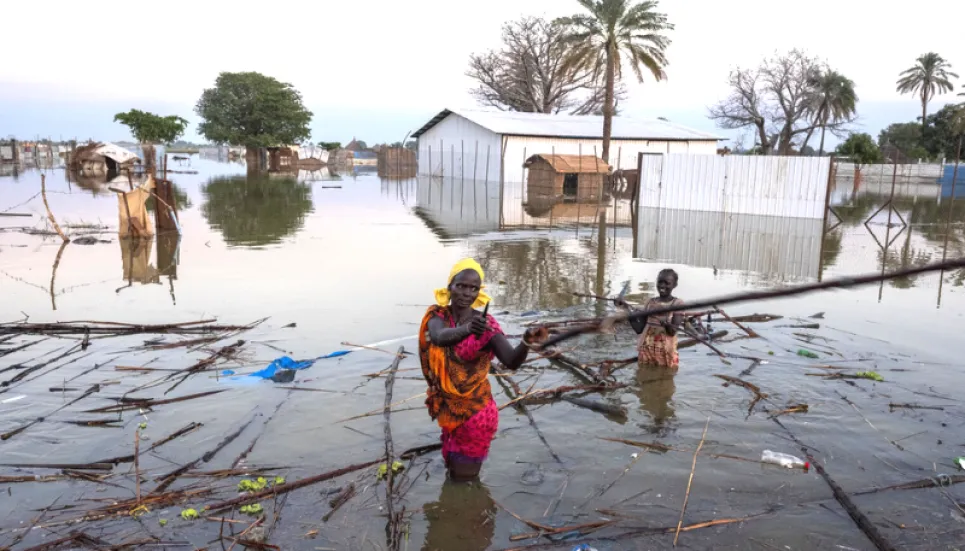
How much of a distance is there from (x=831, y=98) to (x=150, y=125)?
190 feet

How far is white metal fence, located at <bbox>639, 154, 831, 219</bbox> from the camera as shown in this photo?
58.7 ft

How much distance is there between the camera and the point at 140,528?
3.34 metres

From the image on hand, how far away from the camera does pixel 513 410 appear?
5008 millimetres

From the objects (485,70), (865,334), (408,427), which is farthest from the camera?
(485,70)

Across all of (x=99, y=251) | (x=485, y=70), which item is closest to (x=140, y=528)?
(x=99, y=251)

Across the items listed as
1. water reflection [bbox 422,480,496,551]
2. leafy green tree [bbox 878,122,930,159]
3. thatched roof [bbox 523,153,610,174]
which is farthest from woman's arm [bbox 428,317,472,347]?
leafy green tree [bbox 878,122,930,159]

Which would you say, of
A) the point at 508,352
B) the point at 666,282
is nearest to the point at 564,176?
the point at 666,282

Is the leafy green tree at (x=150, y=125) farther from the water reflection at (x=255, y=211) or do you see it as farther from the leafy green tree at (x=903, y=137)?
the leafy green tree at (x=903, y=137)

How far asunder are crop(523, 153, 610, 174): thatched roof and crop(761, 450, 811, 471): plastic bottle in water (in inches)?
966

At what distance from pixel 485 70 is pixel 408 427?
5030 centimetres

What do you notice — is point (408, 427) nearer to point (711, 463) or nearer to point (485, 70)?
point (711, 463)

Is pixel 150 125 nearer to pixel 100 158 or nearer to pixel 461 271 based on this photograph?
pixel 100 158

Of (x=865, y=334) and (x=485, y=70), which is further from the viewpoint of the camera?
(x=485, y=70)

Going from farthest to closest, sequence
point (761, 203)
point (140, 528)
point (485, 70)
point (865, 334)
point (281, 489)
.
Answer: point (485, 70) → point (761, 203) → point (865, 334) → point (281, 489) → point (140, 528)
